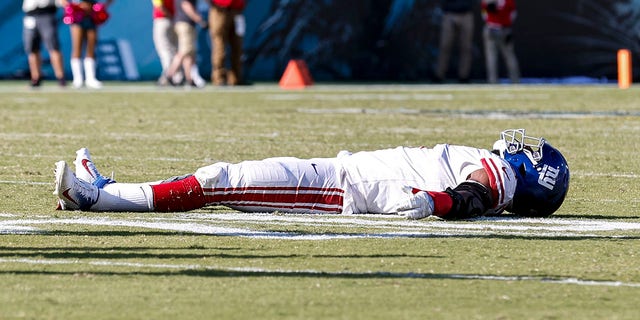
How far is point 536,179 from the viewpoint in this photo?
7.74m

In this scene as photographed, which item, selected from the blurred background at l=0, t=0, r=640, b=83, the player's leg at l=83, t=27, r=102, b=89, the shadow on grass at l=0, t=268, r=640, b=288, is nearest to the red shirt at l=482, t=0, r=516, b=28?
the blurred background at l=0, t=0, r=640, b=83

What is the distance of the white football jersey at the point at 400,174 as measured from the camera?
7660mm

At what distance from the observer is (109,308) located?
4871 millimetres

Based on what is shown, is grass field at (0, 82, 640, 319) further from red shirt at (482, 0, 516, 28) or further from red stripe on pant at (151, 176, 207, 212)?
red shirt at (482, 0, 516, 28)

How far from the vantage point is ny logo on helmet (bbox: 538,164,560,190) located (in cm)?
773

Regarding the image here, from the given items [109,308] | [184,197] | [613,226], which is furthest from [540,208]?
[109,308]

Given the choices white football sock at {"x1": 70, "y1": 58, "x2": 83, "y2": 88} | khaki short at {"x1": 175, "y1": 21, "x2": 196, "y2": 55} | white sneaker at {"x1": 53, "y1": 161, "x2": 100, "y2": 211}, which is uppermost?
khaki short at {"x1": 175, "y1": 21, "x2": 196, "y2": 55}

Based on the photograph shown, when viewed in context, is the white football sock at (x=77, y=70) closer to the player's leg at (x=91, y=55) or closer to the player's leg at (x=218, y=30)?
the player's leg at (x=91, y=55)

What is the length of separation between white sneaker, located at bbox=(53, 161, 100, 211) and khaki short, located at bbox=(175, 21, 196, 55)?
57.8 feet

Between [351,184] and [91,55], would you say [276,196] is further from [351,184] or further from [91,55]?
[91,55]

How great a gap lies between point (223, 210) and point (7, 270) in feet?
7.82

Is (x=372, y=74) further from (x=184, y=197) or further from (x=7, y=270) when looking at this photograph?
(x=7, y=270)

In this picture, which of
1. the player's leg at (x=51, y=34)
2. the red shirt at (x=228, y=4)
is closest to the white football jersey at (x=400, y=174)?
the player's leg at (x=51, y=34)

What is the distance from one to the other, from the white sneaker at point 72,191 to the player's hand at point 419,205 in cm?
160
